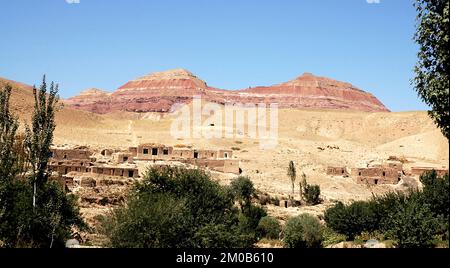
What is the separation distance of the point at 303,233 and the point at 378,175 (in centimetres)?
Answer: 2741

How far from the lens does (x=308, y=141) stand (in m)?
90.1

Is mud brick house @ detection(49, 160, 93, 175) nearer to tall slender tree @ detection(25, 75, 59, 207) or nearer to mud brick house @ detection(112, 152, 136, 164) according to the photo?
mud brick house @ detection(112, 152, 136, 164)

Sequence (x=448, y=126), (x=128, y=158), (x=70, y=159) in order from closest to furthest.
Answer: (x=448, y=126) < (x=70, y=159) < (x=128, y=158)

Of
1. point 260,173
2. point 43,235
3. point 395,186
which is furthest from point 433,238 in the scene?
point 260,173

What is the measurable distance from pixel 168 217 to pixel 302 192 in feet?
92.3

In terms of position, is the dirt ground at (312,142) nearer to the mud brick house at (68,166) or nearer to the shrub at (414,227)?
the mud brick house at (68,166)

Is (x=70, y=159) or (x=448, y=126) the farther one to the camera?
(x=70, y=159)

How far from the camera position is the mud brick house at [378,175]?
52.9 m

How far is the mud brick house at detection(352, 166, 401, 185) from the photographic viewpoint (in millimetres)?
52938

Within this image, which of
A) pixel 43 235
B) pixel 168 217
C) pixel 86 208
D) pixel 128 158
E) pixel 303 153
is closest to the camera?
pixel 168 217

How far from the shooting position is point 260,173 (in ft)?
186
